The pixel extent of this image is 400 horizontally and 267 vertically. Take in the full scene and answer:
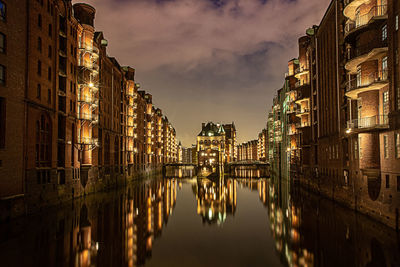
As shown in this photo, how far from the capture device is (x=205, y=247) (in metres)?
22.2

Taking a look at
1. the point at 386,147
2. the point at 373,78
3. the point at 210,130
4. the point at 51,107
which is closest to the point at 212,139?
the point at 210,130

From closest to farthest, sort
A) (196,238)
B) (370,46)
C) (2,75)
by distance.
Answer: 1. (196,238)
2. (370,46)
3. (2,75)

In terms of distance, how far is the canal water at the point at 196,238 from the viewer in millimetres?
18047

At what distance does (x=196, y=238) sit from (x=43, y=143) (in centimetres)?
2062

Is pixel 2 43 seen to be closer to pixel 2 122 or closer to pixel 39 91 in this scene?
pixel 2 122

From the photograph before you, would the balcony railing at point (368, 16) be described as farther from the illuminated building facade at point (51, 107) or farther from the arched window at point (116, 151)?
the arched window at point (116, 151)

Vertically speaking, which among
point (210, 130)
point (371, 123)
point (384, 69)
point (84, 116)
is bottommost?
point (371, 123)

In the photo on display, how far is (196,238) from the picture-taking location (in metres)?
24.9

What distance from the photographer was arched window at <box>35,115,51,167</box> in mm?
33094

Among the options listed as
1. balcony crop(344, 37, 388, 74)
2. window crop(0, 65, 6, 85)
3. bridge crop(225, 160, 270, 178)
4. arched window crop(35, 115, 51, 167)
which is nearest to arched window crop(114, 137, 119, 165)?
arched window crop(35, 115, 51, 167)

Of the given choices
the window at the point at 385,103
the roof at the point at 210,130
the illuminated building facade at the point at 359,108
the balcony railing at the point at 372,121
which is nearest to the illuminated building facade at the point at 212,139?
the roof at the point at 210,130

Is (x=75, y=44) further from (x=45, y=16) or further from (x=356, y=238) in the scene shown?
(x=356, y=238)

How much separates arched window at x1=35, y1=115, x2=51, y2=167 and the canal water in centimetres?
547

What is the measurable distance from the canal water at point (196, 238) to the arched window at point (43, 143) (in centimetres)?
547
